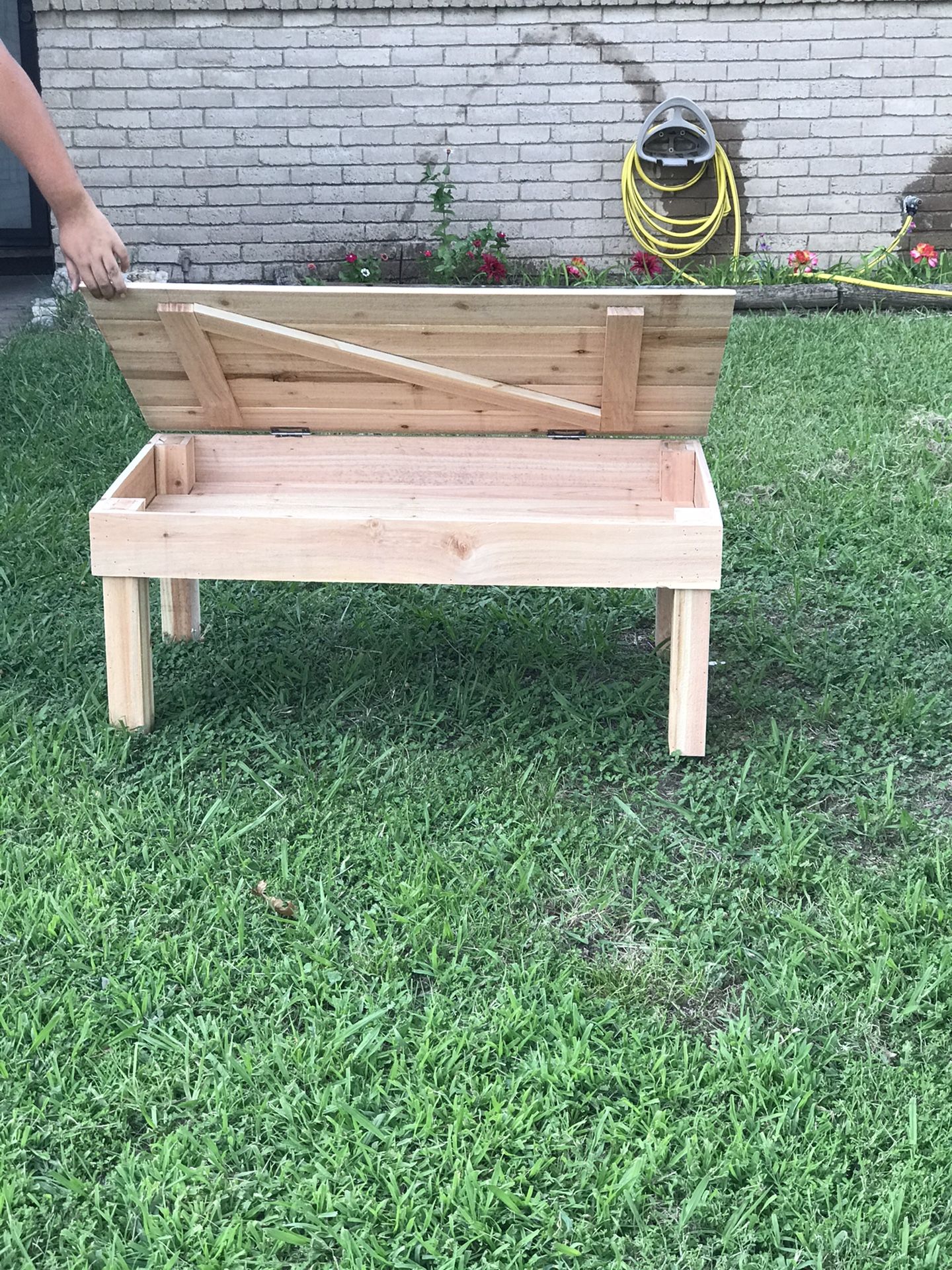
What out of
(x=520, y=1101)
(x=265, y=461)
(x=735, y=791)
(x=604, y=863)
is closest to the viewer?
(x=520, y=1101)

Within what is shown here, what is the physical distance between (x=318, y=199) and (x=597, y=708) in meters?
6.11

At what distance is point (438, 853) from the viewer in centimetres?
270

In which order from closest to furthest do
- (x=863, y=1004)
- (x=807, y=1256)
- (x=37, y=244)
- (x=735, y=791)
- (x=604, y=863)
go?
(x=807, y=1256), (x=863, y=1004), (x=604, y=863), (x=735, y=791), (x=37, y=244)

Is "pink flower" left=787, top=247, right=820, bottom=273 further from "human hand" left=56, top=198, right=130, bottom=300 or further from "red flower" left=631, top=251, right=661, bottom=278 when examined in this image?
"human hand" left=56, top=198, right=130, bottom=300

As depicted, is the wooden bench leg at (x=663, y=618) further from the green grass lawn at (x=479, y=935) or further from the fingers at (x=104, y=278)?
the fingers at (x=104, y=278)

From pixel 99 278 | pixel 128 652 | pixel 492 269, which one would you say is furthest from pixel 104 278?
pixel 492 269

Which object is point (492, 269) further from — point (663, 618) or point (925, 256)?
point (663, 618)

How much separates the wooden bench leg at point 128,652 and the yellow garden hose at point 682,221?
595 cm

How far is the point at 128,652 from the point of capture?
3.09 m

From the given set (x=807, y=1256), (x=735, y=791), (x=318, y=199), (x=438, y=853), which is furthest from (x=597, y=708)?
(x=318, y=199)

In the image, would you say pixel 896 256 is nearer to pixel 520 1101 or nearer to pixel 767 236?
pixel 767 236

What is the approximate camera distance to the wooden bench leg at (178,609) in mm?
3695

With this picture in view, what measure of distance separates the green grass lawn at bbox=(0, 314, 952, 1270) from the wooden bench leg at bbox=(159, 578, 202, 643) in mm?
84

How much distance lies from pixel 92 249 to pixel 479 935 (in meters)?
1.76
